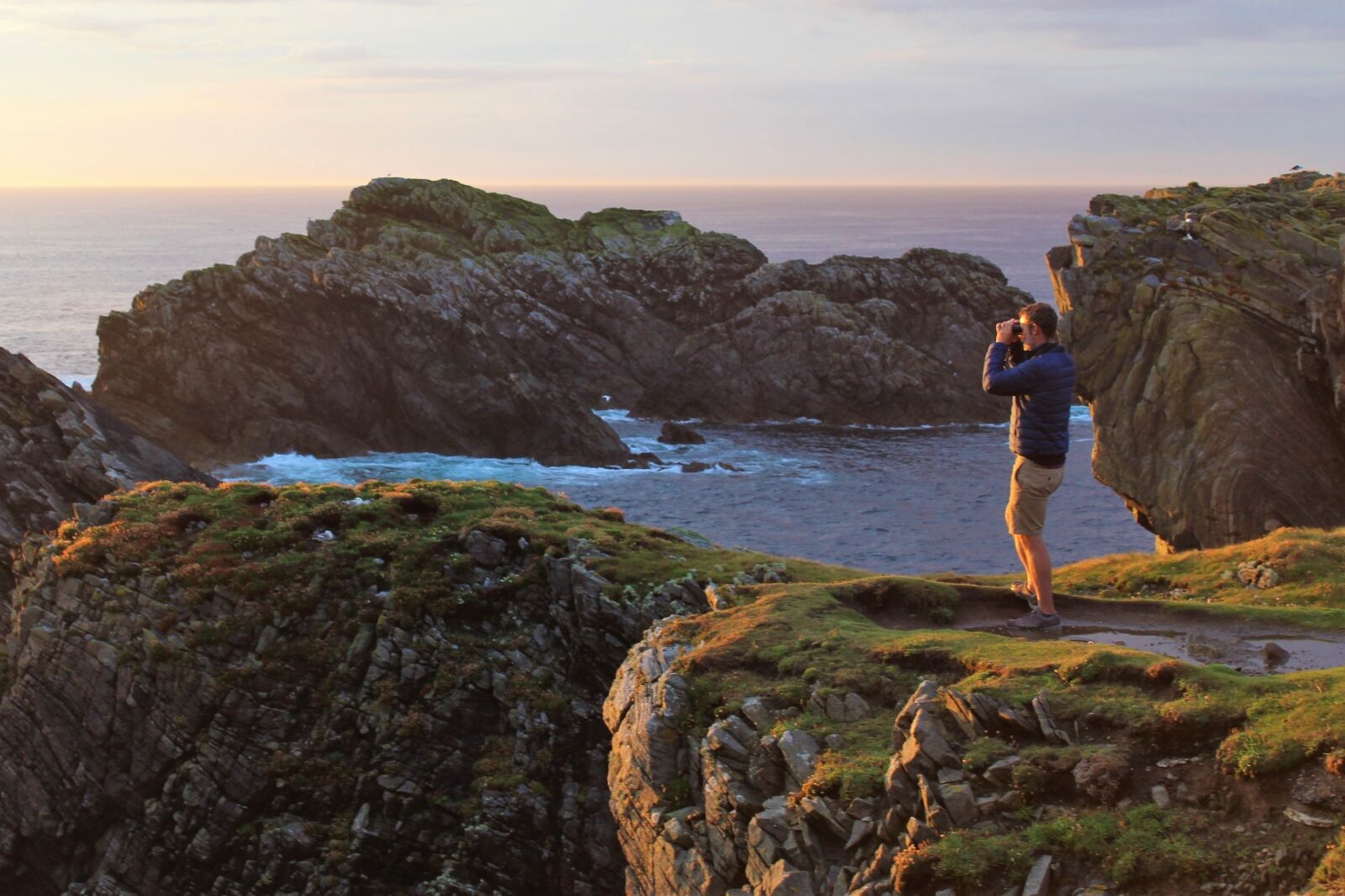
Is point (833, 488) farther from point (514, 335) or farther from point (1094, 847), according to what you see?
point (1094, 847)

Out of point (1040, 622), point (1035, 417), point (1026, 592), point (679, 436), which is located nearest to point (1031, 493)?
point (1035, 417)

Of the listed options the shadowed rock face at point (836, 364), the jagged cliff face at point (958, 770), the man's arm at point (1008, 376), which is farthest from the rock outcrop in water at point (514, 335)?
the jagged cliff face at point (958, 770)

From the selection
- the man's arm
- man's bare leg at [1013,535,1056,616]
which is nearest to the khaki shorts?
man's bare leg at [1013,535,1056,616]

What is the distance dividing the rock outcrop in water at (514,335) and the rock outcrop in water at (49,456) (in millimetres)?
31851

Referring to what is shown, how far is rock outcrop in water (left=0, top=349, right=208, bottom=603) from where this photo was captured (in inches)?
1542

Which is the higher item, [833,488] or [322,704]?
[322,704]

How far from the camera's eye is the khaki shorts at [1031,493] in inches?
674

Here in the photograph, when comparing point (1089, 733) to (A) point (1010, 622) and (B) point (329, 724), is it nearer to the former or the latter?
(A) point (1010, 622)

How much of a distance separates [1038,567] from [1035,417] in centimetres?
226

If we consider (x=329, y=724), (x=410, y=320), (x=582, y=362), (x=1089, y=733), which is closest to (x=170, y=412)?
(x=410, y=320)

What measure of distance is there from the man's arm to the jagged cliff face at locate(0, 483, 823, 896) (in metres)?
9.03

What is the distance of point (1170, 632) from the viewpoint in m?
17.4

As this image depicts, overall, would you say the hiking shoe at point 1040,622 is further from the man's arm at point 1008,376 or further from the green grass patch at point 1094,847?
the green grass patch at point 1094,847

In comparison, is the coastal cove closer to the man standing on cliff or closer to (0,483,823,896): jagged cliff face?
(0,483,823,896): jagged cliff face
